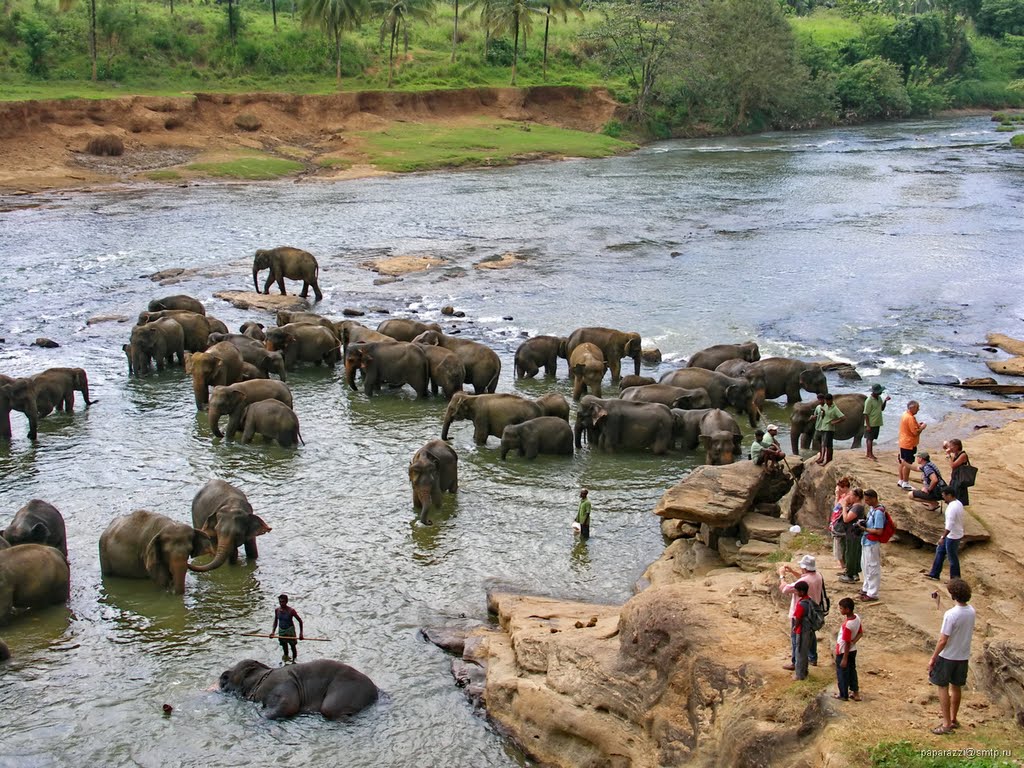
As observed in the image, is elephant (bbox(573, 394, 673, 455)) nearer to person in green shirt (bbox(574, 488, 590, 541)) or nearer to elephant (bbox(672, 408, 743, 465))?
elephant (bbox(672, 408, 743, 465))

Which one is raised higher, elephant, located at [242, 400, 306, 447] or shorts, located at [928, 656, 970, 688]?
shorts, located at [928, 656, 970, 688]

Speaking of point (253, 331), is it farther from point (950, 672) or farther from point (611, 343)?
point (950, 672)

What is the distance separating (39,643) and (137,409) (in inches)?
382

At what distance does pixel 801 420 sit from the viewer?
65.5 ft

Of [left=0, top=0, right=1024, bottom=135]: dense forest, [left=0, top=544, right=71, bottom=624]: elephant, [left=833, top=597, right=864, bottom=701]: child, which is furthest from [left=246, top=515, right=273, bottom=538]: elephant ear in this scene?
[left=0, top=0, right=1024, bottom=135]: dense forest

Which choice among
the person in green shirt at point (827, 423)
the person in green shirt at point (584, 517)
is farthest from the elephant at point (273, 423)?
the person in green shirt at point (827, 423)

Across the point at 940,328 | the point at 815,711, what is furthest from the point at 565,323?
the point at 815,711

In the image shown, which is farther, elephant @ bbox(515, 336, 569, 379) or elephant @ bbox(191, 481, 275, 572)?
elephant @ bbox(515, 336, 569, 379)

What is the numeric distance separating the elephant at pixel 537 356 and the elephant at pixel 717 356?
280 cm

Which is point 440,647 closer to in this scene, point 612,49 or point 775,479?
point 775,479

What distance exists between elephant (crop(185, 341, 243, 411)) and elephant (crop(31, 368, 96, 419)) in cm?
217

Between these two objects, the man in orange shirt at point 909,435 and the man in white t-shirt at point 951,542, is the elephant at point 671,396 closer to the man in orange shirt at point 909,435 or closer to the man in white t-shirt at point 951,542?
the man in orange shirt at point 909,435

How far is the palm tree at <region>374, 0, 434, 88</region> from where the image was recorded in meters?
70.2

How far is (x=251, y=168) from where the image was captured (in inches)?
2152
